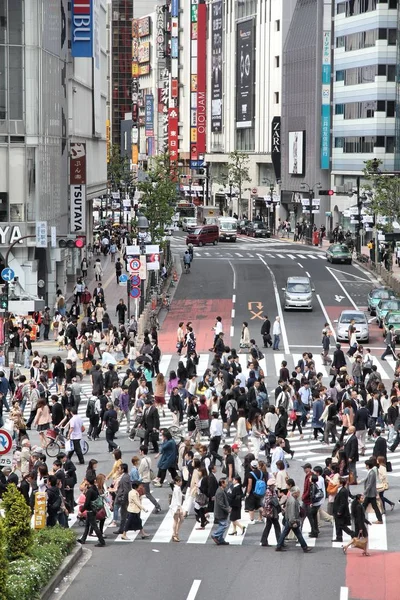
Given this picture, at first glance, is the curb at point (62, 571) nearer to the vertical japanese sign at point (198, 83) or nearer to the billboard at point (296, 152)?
the billboard at point (296, 152)

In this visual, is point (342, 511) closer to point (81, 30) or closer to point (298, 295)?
point (298, 295)

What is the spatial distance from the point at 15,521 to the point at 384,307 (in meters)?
38.1

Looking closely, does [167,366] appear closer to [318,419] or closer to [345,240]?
[318,419]

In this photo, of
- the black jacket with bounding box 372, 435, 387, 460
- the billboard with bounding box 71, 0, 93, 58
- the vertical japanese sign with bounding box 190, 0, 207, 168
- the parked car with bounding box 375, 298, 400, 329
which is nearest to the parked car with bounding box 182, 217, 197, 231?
the vertical japanese sign with bounding box 190, 0, 207, 168

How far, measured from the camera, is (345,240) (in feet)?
330

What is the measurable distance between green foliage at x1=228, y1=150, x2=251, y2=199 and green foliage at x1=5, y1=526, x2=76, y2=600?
115286 mm

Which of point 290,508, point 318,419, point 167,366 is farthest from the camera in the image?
point 167,366

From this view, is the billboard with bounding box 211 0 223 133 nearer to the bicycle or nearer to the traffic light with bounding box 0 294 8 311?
the traffic light with bounding box 0 294 8 311

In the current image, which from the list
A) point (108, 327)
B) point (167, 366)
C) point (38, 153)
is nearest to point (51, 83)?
point (38, 153)

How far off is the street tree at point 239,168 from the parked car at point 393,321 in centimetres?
8305

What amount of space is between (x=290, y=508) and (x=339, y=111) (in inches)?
3719

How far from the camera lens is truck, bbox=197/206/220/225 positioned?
120 meters

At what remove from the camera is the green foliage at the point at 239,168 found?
138 m

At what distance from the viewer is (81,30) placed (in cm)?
7000
